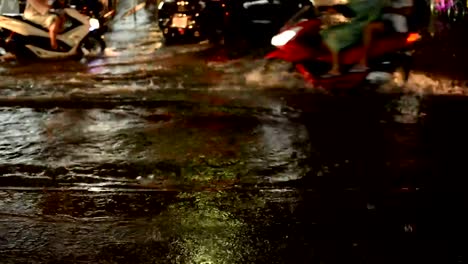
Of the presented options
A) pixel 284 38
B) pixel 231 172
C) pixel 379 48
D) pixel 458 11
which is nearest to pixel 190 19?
pixel 284 38

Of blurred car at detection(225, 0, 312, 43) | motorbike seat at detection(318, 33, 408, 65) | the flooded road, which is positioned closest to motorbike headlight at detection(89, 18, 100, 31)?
the flooded road

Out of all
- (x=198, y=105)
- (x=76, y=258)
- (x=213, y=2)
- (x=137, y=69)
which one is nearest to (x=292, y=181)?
(x=76, y=258)

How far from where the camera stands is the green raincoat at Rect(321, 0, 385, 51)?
8953 millimetres

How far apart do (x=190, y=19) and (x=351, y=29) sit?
678 centimetres

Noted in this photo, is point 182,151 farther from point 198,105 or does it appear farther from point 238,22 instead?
point 238,22

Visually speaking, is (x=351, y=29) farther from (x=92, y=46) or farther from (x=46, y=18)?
(x=92, y=46)

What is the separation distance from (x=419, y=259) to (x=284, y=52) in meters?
5.70

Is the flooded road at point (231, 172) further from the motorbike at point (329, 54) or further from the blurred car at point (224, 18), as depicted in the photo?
the blurred car at point (224, 18)

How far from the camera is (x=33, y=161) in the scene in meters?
6.65

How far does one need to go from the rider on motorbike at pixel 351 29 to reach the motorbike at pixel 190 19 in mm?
6440

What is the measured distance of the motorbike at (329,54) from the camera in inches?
367

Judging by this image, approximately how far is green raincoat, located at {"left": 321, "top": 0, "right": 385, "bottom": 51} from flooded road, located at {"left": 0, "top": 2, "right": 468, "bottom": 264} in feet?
2.64

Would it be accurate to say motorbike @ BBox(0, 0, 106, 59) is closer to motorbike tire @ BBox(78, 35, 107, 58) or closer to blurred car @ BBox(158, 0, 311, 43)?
motorbike tire @ BBox(78, 35, 107, 58)

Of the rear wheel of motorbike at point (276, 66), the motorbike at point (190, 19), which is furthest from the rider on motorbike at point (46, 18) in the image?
the rear wheel of motorbike at point (276, 66)
